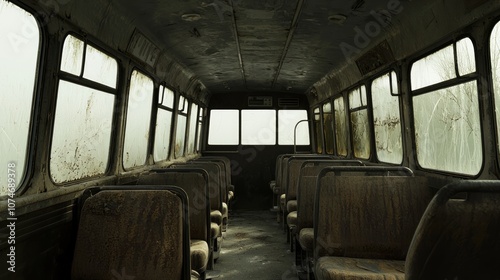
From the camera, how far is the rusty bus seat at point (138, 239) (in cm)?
205

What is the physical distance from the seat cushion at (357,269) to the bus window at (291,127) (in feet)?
20.7

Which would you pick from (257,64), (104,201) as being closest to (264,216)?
(257,64)

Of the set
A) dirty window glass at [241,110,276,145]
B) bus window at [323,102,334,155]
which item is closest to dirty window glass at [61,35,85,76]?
bus window at [323,102,334,155]

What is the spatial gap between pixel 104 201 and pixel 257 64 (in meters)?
4.36

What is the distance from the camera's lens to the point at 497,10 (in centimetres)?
235

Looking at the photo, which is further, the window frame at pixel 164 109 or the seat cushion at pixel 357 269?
the window frame at pixel 164 109

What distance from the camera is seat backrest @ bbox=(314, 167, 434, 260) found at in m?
2.48

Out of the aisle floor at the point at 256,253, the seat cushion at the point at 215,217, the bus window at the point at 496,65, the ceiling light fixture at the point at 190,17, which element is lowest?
the aisle floor at the point at 256,253

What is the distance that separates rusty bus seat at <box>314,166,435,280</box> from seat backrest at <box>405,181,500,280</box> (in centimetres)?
121

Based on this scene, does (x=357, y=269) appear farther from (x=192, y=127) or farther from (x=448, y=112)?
(x=192, y=127)

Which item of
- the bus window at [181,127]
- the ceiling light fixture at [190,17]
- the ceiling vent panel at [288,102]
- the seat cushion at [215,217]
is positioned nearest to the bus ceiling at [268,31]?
the ceiling light fixture at [190,17]

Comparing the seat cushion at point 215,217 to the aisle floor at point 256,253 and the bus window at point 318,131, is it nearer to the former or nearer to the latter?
the aisle floor at point 256,253

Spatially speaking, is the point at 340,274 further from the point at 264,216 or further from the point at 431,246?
the point at 264,216

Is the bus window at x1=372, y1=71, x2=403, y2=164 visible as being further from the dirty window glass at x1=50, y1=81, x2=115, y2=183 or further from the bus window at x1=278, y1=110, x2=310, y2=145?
the bus window at x1=278, y1=110, x2=310, y2=145
